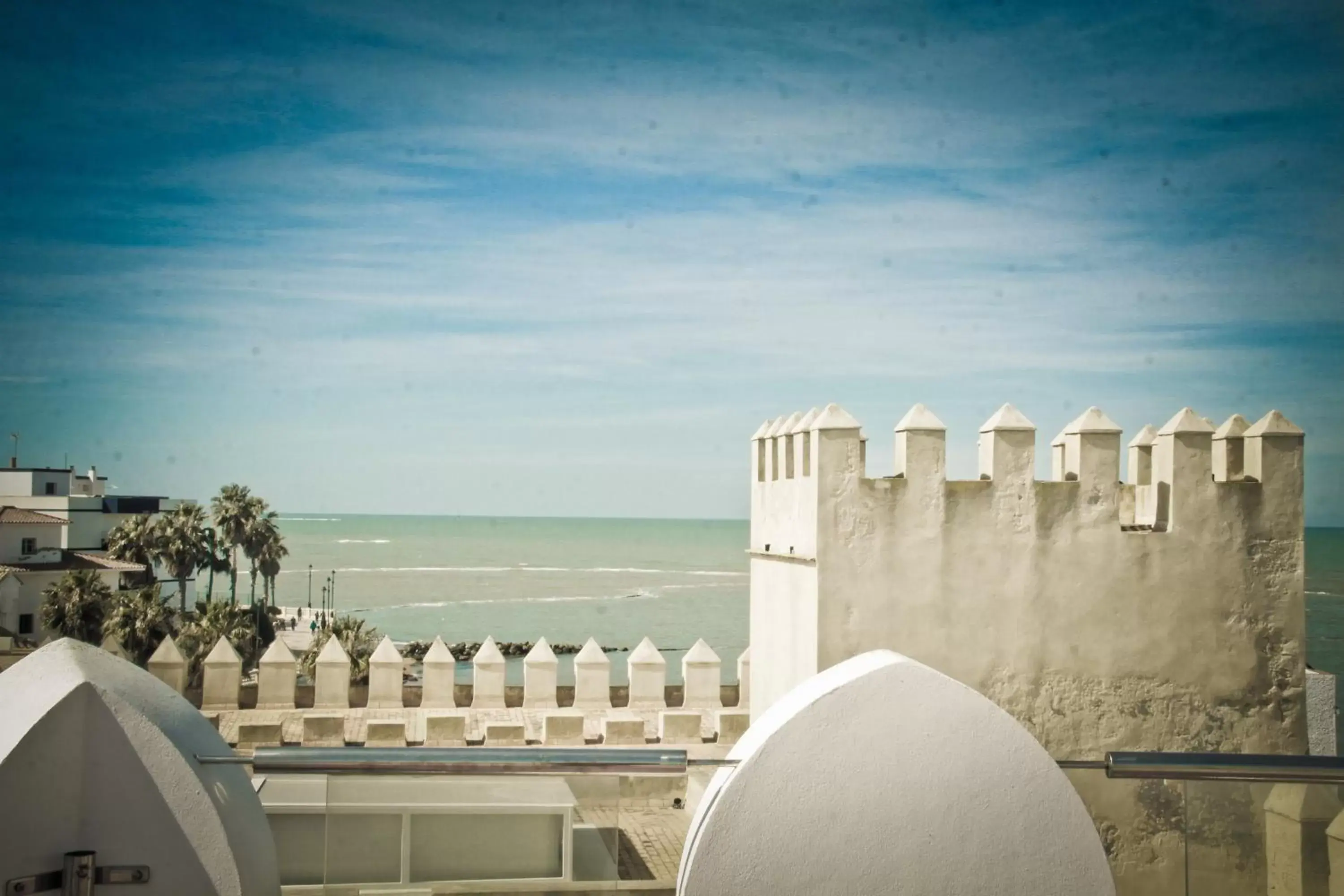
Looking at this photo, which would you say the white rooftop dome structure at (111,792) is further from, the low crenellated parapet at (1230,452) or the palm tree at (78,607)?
the palm tree at (78,607)

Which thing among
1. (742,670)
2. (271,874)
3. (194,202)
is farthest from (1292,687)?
(194,202)

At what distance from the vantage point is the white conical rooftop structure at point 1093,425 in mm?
8500

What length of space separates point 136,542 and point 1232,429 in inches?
1602

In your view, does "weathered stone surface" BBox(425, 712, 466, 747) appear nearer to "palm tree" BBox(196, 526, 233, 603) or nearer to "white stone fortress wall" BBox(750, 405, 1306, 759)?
"white stone fortress wall" BBox(750, 405, 1306, 759)

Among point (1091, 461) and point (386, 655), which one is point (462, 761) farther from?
point (386, 655)

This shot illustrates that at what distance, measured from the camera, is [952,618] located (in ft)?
28.0

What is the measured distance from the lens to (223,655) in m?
11.6

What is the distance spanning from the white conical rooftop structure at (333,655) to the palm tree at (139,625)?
18872mm

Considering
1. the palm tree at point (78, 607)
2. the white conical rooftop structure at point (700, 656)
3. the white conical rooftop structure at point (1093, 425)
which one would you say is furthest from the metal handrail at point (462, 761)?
the palm tree at point (78, 607)

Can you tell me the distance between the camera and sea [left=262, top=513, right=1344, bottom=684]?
55.4 metres

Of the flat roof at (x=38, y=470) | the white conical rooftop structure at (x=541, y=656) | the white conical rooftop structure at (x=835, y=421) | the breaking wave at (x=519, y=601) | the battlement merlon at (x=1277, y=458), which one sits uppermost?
the flat roof at (x=38, y=470)

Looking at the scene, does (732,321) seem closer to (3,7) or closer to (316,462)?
(3,7)

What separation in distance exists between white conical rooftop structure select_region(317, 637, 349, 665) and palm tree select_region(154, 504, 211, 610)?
28780 millimetres

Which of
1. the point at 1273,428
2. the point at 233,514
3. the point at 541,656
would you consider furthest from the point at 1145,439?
the point at 233,514
